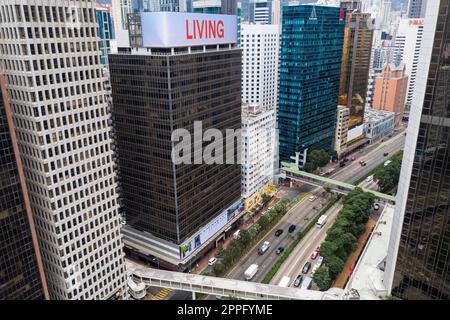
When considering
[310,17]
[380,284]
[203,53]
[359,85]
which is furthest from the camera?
[359,85]

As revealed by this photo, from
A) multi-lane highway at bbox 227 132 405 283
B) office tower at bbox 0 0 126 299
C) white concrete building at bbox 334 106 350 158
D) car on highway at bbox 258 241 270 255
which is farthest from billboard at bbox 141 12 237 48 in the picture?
white concrete building at bbox 334 106 350 158

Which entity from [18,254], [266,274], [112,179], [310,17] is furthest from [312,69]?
[18,254]

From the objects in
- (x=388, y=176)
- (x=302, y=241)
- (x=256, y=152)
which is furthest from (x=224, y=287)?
(x=388, y=176)

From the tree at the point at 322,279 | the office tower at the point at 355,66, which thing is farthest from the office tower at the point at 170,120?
the office tower at the point at 355,66

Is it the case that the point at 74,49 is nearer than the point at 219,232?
Yes

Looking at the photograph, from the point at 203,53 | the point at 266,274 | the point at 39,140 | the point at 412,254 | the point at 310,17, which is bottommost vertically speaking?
the point at 266,274

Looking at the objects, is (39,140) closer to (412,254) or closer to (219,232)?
(219,232)
